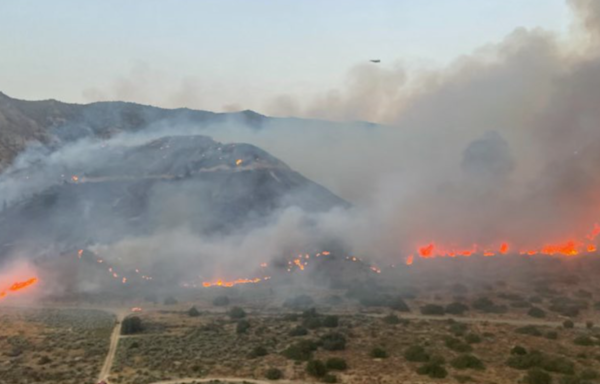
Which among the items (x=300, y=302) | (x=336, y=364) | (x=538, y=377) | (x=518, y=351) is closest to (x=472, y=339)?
(x=518, y=351)

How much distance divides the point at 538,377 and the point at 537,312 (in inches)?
1002

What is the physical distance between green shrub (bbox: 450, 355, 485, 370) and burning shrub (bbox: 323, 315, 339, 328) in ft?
56.3

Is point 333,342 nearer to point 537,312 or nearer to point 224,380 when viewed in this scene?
point 224,380

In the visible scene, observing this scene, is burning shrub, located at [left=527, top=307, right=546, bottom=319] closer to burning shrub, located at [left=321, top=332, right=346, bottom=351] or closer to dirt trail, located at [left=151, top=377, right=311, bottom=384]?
burning shrub, located at [left=321, top=332, right=346, bottom=351]

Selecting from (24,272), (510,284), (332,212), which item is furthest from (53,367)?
(332,212)

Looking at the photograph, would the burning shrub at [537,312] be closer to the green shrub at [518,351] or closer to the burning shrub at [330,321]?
the green shrub at [518,351]

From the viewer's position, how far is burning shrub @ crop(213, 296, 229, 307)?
72.6 m

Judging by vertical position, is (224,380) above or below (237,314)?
below

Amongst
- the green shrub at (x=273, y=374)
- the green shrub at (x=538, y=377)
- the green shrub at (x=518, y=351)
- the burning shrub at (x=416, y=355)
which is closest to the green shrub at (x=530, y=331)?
the green shrub at (x=518, y=351)

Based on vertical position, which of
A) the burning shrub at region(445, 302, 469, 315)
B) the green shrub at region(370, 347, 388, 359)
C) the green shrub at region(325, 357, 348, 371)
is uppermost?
the burning shrub at region(445, 302, 469, 315)

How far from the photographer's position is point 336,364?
40594 mm

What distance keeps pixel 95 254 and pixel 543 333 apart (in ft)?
270

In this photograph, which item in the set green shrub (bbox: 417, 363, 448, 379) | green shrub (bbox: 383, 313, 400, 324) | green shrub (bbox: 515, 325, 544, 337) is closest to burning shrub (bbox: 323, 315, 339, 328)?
green shrub (bbox: 383, 313, 400, 324)

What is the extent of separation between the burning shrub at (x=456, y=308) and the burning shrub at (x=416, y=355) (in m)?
18.7
